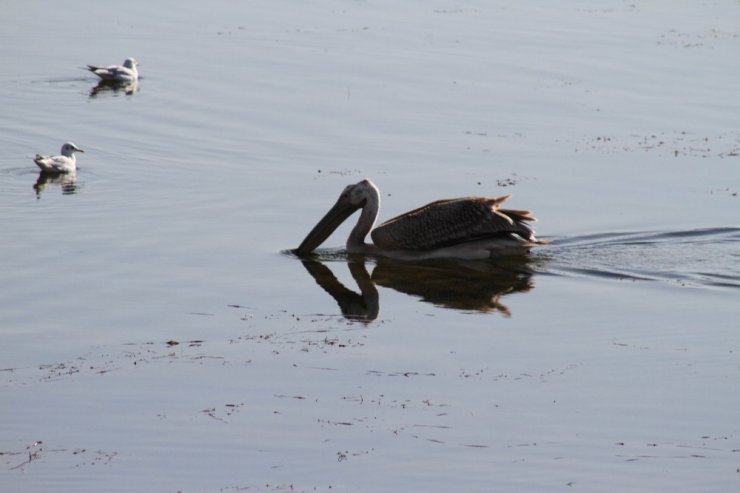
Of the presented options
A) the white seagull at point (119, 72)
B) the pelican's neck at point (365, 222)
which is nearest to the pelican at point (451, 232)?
the pelican's neck at point (365, 222)

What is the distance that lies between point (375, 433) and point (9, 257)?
4.62 metres

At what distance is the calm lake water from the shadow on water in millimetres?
32

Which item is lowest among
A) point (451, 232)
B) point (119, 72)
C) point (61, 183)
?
point (61, 183)

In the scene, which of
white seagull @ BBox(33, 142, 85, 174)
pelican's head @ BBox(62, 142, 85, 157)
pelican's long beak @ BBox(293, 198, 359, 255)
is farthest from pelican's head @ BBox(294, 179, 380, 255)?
pelican's head @ BBox(62, 142, 85, 157)

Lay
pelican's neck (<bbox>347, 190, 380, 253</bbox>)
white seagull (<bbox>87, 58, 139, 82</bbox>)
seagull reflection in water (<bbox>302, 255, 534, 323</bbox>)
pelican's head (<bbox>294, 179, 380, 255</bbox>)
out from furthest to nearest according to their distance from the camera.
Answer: white seagull (<bbox>87, 58, 139, 82</bbox>)
pelican's neck (<bbox>347, 190, 380, 253</bbox>)
pelican's head (<bbox>294, 179, 380, 255</bbox>)
seagull reflection in water (<bbox>302, 255, 534, 323</bbox>)

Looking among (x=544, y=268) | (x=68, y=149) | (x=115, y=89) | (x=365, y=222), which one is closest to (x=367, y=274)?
(x=365, y=222)

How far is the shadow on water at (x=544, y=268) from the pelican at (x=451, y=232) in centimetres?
10

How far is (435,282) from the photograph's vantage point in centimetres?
1086

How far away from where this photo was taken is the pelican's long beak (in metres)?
11.3

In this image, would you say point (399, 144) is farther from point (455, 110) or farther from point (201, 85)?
point (201, 85)

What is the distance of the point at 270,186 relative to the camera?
12.9 metres

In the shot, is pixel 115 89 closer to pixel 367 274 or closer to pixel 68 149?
pixel 68 149

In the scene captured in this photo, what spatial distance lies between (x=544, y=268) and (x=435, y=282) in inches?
35.4

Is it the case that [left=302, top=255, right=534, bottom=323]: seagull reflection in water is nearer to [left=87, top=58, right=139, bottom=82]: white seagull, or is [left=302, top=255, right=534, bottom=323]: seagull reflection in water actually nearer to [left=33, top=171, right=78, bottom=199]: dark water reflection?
[left=33, top=171, right=78, bottom=199]: dark water reflection
